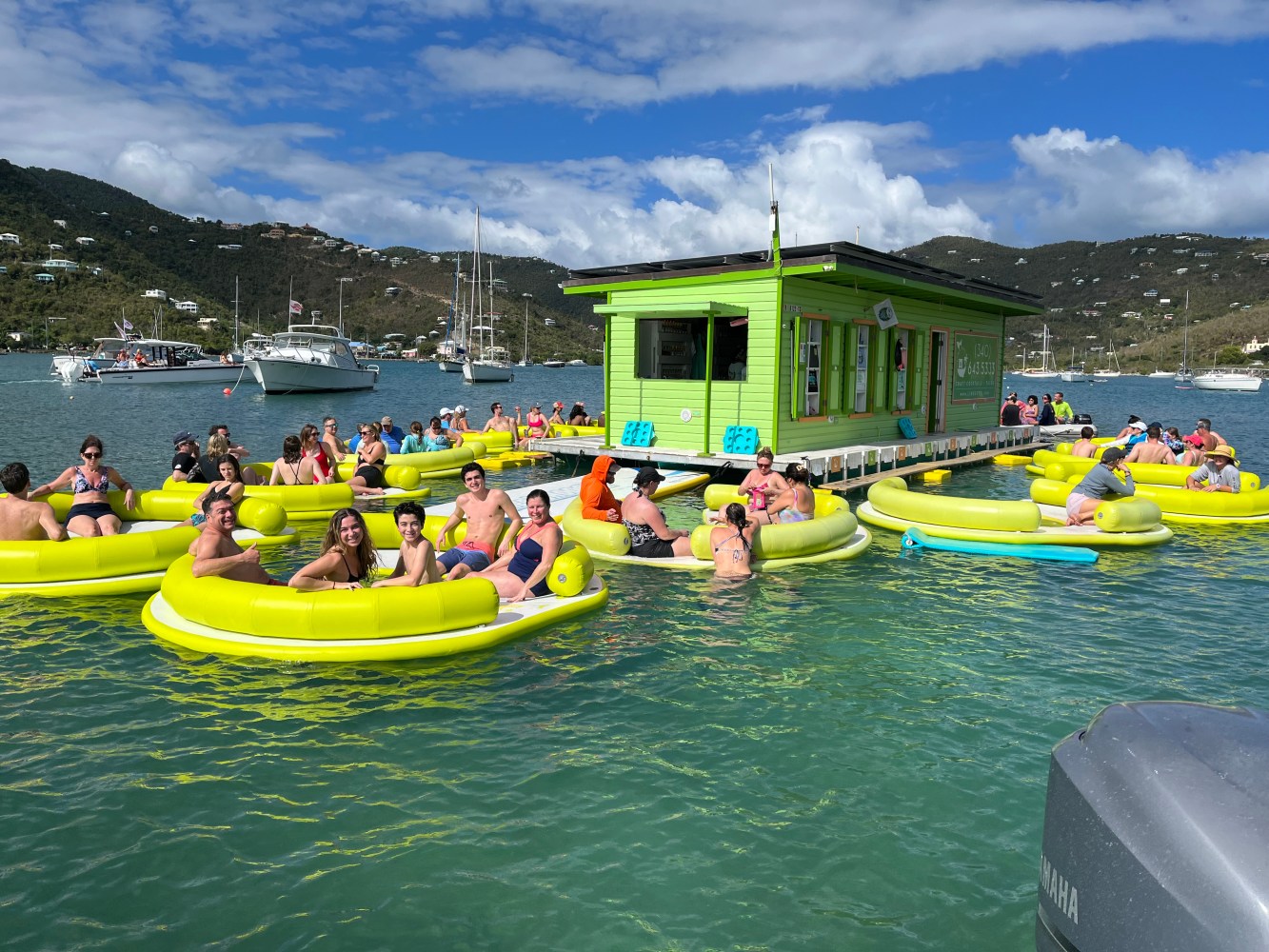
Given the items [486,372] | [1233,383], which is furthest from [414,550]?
[1233,383]

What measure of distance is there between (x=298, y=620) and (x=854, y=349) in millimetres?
13004

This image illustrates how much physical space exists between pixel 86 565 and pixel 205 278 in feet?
375

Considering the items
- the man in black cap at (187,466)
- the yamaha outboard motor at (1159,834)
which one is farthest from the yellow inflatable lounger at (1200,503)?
the man in black cap at (187,466)

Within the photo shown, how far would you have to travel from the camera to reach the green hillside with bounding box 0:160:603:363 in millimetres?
92125

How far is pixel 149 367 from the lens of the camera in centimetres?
5725

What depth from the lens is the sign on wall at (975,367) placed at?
21.8m

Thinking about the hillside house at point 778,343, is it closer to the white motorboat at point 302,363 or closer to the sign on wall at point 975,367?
the sign on wall at point 975,367

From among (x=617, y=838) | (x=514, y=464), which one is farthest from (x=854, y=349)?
(x=617, y=838)

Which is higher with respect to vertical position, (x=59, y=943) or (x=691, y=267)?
(x=691, y=267)

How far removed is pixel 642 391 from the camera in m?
17.5

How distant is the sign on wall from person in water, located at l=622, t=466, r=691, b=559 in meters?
13.4

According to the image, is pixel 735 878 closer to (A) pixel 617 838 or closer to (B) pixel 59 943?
(A) pixel 617 838

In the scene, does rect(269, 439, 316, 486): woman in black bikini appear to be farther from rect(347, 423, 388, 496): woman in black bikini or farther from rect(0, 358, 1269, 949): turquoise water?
rect(0, 358, 1269, 949): turquoise water

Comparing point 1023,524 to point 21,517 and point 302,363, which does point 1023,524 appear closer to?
point 21,517
